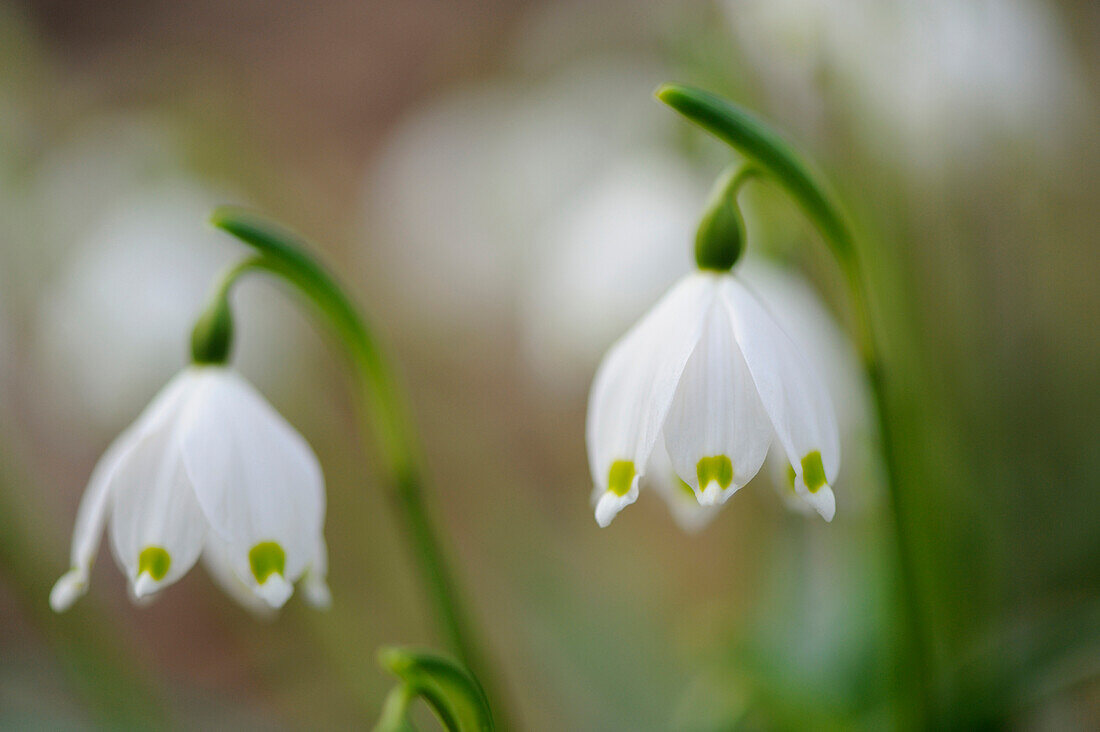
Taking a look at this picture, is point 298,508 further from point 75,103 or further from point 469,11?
point 469,11

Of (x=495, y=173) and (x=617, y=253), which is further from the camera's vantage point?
(x=495, y=173)

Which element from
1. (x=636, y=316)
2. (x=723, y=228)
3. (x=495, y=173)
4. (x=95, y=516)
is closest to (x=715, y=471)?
(x=723, y=228)

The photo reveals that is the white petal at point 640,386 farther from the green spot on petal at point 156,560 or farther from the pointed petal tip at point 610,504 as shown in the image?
the green spot on petal at point 156,560

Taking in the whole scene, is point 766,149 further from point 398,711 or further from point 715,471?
point 398,711

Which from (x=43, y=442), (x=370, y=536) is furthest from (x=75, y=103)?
(x=370, y=536)

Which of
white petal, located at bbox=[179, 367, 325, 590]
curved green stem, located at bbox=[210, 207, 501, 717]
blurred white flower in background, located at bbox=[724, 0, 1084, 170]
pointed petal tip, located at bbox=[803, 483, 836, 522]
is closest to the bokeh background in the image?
blurred white flower in background, located at bbox=[724, 0, 1084, 170]

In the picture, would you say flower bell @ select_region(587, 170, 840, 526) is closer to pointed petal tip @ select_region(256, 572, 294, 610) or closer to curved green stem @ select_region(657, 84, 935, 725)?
curved green stem @ select_region(657, 84, 935, 725)

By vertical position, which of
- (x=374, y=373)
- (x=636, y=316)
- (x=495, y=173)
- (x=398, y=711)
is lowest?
(x=398, y=711)
